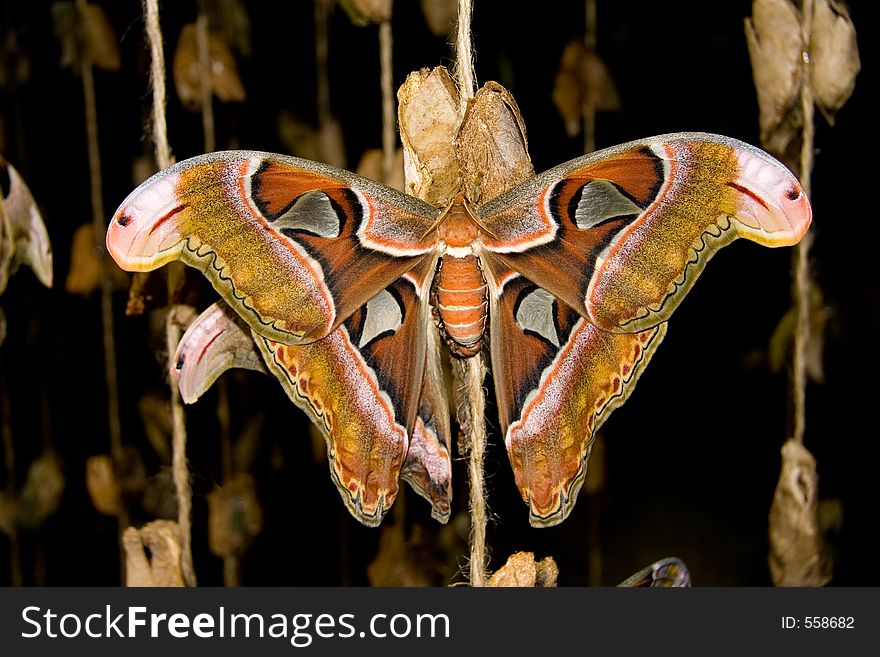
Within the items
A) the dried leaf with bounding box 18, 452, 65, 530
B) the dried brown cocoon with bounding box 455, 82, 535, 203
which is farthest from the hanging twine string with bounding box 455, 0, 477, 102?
the dried leaf with bounding box 18, 452, 65, 530

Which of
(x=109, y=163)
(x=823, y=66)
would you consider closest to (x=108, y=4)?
(x=109, y=163)

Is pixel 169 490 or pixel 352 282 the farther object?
pixel 169 490

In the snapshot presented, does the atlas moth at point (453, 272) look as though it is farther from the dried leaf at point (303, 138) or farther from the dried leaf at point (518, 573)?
the dried leaf at point (303, 138)

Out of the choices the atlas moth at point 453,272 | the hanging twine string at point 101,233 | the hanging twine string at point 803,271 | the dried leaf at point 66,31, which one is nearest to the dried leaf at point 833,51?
the hanging twine string at point 803,271

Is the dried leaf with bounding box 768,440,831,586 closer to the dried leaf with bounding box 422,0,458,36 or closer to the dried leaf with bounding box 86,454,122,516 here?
the dried leaf with bounding box 422,0,458,36

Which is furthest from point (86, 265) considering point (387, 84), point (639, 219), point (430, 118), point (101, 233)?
point (639, 219)

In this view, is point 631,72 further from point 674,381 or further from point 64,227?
point 64,227
